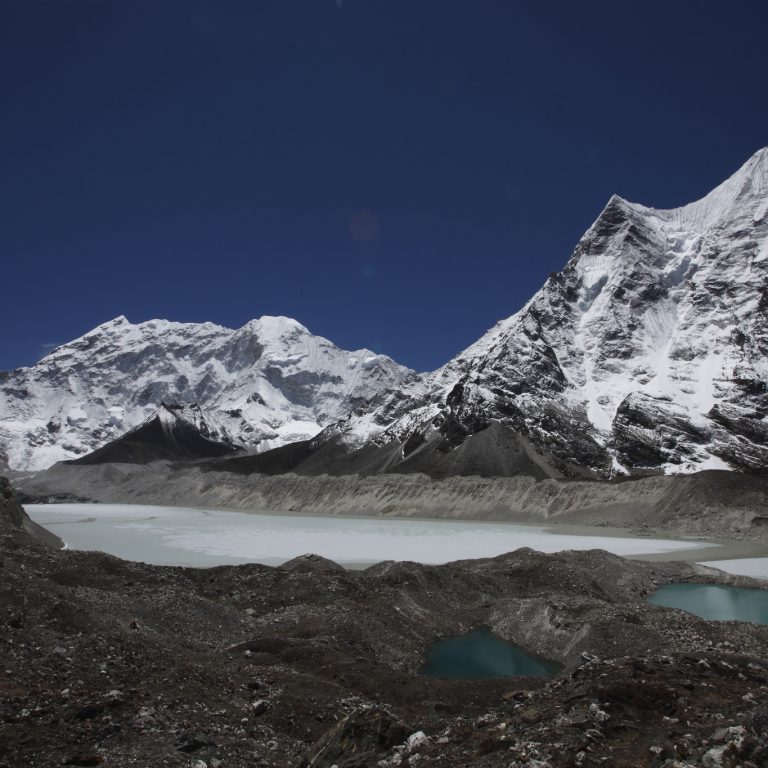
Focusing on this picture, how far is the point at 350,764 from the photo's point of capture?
28.1 ft

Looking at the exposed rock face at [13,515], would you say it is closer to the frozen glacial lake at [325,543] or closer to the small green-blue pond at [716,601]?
the frozen glacial lake at [325,543]

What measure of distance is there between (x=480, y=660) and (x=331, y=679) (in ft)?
25.7

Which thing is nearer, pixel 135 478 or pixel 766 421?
pixel 766 421

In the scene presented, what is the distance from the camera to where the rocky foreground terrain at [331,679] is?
28.4 feet

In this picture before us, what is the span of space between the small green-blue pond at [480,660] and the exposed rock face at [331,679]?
1.99 feet

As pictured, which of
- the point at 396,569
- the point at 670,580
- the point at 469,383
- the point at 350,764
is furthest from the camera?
the point at 469,383

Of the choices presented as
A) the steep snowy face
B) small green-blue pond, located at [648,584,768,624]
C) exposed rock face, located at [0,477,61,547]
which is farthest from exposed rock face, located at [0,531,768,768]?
the steep snowy face

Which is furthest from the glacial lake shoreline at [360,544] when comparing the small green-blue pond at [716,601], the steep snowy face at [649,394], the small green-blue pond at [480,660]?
the steep snowy face at [649,394]

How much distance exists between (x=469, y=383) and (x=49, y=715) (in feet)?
544

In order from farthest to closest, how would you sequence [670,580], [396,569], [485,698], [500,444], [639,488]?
1. [500,444]
2. [639,488]
3. [670,580]
4. [396,569]
5. [485,698]

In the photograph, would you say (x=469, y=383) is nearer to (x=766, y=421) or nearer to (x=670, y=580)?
(x=766, y=421)

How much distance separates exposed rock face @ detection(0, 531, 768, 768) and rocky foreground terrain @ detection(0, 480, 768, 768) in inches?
2.0

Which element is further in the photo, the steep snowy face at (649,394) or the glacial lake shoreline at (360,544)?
the steep snowy face at (649,394)

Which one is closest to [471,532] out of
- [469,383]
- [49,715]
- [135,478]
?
[49,715]
